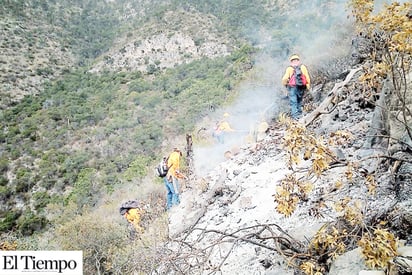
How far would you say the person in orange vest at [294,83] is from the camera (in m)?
8.49

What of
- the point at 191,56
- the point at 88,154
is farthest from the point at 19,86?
the point at 191,56

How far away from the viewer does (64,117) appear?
117ft

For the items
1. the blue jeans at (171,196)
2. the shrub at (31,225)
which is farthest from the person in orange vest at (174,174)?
the shrub at (31,225)

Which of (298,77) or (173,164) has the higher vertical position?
(298,77)

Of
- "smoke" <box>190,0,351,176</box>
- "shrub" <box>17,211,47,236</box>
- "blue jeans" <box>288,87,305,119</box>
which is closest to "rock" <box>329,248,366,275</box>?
"smoke" <box>190,0,351,176</box>

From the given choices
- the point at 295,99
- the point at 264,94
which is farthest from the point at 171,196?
the point at 264,94

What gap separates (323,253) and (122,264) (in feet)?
11.1

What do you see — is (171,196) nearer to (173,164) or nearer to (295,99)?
(173,164)

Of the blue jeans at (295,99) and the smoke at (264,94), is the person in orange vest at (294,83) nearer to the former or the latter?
the blue jeans at (295,99)

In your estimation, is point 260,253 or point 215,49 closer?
point 260,253

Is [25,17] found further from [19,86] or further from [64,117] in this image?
[64,117]

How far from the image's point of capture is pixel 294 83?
8523 millimetres

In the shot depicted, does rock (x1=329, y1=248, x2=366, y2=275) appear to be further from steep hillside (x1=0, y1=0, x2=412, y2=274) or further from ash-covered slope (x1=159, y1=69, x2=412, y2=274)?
steep hillside (x1=0, y1=0, x2=412, y2=274)

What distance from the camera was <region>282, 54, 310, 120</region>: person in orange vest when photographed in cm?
849
